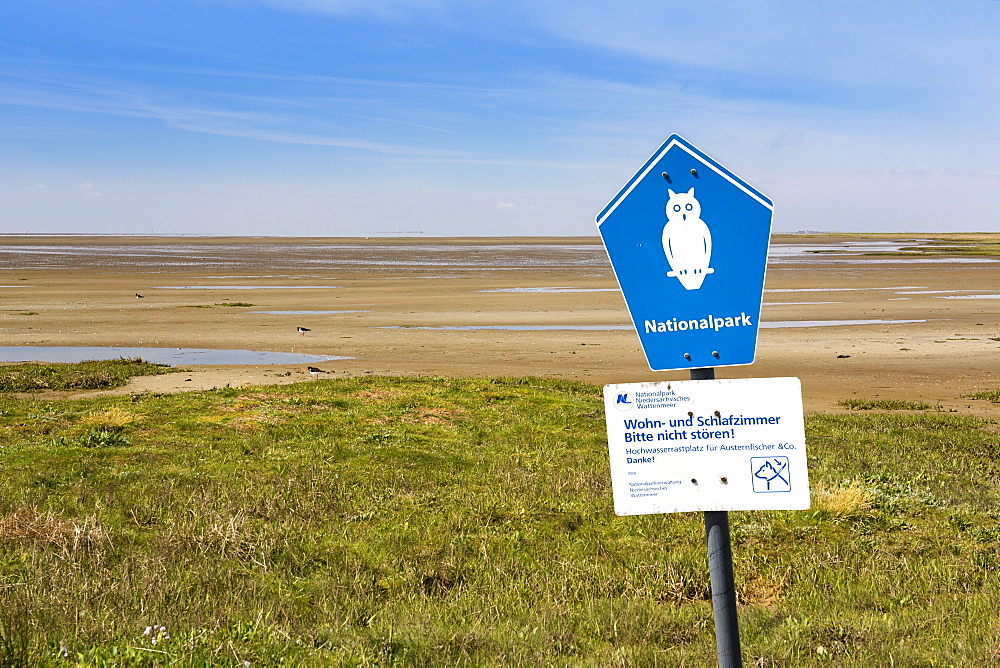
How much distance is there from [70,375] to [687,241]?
21971 millimetres

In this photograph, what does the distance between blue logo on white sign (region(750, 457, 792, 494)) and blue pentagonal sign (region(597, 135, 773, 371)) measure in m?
0.41

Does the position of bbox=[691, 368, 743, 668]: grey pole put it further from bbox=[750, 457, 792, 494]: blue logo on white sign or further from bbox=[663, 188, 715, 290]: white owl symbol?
bbox=[663, 188, 715, 290]: white owl symbol

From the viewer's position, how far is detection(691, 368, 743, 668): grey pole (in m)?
3.27

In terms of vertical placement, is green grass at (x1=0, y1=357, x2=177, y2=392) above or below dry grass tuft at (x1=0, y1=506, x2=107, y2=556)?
above

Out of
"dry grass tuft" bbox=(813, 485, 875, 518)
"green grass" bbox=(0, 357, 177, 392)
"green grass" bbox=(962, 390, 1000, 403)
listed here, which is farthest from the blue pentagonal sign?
"green grass" bbox=(0, 357, 177, 392)

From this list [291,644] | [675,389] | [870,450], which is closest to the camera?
[675,389]

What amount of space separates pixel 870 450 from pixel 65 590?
38.5 ft

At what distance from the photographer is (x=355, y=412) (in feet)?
49.7

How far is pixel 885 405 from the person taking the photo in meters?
19.0

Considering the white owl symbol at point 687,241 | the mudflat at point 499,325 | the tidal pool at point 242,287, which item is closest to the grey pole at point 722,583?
the white owl symbol at point 687,241

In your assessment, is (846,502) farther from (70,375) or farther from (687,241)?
(70,375)

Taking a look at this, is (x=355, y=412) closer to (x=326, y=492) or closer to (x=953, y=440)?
(x=326, y=492)

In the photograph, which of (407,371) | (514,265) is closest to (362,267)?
(514,265)

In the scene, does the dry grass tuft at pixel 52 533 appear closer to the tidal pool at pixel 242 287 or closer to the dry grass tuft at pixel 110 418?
the dry grass tuft at pixel 110 418
